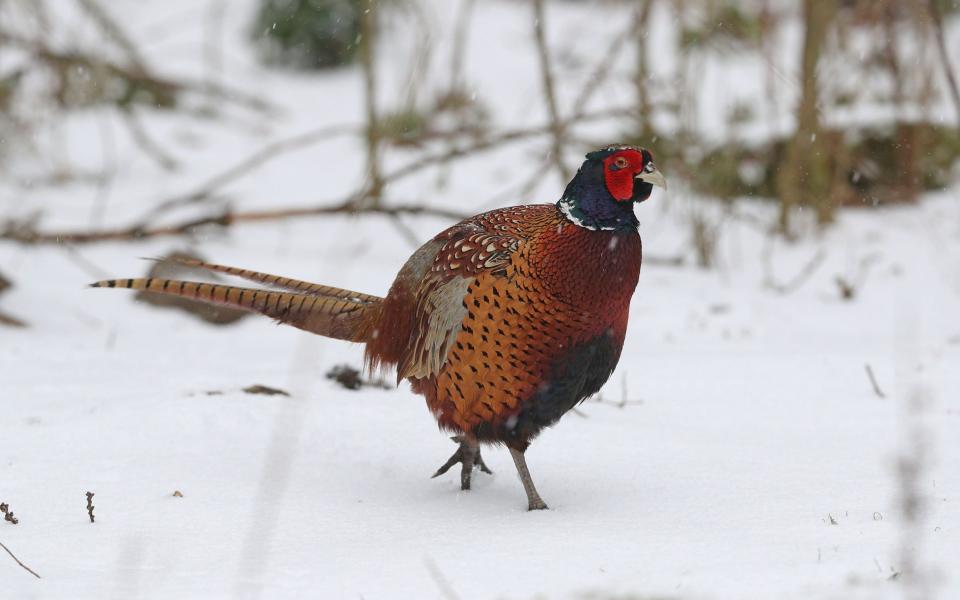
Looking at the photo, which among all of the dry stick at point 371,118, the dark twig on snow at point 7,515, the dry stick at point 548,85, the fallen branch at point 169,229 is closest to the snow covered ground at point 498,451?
the dark twig on snow at point 7,515

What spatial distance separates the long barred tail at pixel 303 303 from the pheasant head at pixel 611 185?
772 mm

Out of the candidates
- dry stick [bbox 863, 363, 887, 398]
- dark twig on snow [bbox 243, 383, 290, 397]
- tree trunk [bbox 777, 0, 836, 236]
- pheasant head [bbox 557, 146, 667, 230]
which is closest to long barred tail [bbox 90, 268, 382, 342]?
dark twig on snow [bbox 243, 383, 290, 397]

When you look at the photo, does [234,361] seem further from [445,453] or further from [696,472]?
[696,472]

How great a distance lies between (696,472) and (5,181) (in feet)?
20.0

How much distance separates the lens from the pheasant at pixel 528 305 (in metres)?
3.00

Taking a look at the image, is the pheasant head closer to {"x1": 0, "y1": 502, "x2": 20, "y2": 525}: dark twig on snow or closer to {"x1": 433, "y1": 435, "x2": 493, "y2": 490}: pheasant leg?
{"x1": 433, "y1": 435, "x2": 493, "y2": 490}: pheasant leg

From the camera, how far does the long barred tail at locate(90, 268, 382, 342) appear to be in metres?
3.45

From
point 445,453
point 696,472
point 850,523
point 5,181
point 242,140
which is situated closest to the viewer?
point 850,523

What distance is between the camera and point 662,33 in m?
11.4

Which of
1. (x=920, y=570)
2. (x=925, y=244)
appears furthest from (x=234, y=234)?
(x=920, y=570)

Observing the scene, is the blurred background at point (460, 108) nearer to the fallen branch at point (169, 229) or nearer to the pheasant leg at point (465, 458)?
the fallen branch at point (169, 229)

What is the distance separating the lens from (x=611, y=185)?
3.07 metres

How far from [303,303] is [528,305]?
837 mm

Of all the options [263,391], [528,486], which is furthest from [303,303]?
[528,486]
